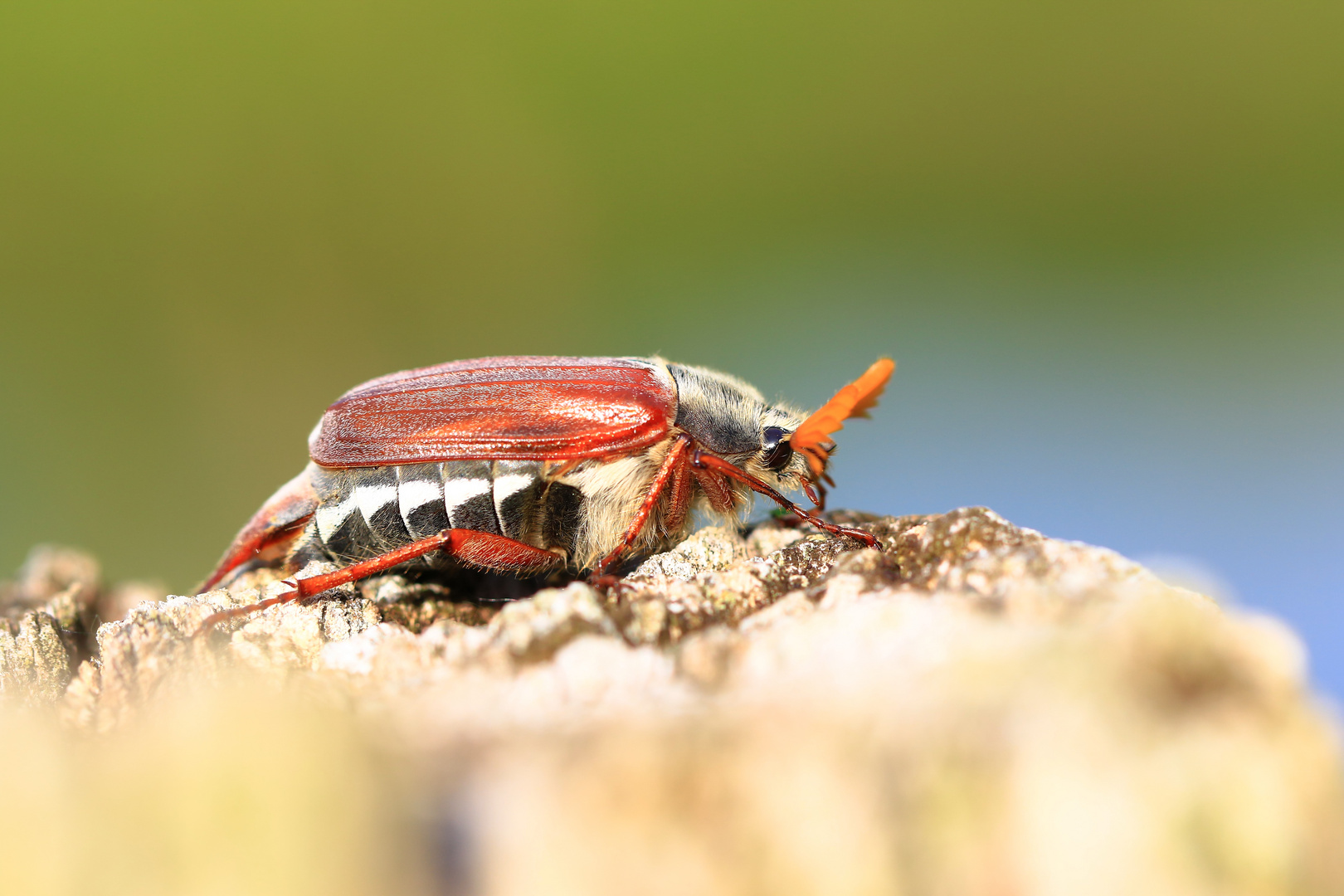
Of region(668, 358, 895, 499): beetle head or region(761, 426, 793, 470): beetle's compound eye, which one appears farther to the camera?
region(761, 426, 793, 470): beetle's compound eye

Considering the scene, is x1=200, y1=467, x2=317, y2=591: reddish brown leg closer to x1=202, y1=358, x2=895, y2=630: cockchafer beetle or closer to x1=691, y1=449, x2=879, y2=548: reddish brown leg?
x1=202, y1=358, x2=895, y2=630: cockchafer beetle

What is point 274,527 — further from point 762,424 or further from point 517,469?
point 762,424

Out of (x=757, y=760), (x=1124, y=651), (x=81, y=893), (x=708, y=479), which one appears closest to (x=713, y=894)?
(x=757, y=760)

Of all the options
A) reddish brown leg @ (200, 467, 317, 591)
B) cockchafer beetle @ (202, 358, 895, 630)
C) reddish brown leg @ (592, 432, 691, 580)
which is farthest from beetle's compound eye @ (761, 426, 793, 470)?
reddish brown leg @ (200, 467, 317, 591)

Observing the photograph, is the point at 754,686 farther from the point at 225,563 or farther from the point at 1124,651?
the point at 225,563

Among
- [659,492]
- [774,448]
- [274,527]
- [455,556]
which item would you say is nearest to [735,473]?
[659,492]
